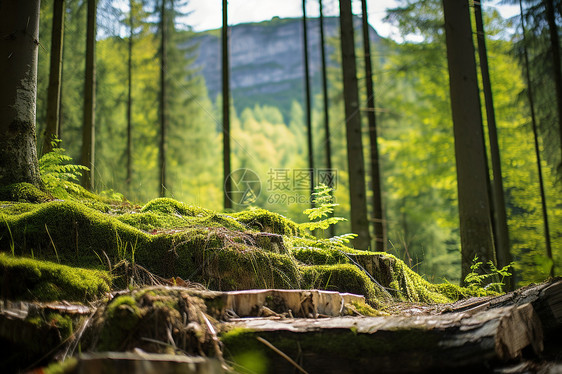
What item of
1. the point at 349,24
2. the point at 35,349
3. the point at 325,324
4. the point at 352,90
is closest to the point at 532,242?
the point at 352,90

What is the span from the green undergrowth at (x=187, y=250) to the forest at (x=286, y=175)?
2 cm

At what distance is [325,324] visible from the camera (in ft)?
8.13

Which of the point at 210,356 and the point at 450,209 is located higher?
the point at 450,209

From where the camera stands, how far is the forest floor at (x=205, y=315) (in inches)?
84.2

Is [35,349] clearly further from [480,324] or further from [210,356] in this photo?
[480,324]

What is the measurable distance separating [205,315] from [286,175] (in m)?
10.5

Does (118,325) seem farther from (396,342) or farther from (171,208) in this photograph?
(171,208)

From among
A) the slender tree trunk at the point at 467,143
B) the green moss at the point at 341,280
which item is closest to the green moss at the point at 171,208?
the green moss at the point at 341,280

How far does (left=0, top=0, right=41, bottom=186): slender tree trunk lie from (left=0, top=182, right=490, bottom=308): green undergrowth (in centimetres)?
48

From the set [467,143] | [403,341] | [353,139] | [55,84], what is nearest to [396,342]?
[403,341]

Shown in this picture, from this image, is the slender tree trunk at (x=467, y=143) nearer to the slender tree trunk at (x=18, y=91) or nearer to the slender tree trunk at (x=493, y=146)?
the slender tree trunk at (x=493, y=146)

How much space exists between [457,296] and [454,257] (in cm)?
1710

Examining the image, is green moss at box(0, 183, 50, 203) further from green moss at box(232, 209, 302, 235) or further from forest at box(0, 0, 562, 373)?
green moss at box(232, 209, 302, 235)

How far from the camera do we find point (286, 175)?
42.2ft
